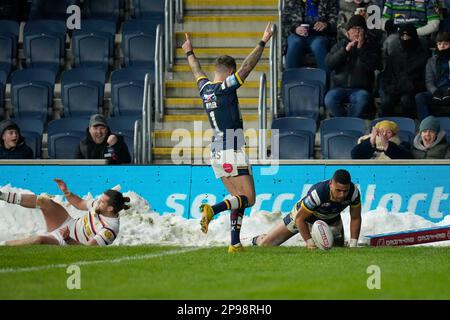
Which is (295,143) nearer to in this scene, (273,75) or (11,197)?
(273,75)

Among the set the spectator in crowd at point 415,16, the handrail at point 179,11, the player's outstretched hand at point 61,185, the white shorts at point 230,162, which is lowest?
the player's outstretched hand at point 61,185

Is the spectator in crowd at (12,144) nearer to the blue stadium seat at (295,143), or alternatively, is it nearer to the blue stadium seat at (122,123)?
the blue stadium seat at (122,123)

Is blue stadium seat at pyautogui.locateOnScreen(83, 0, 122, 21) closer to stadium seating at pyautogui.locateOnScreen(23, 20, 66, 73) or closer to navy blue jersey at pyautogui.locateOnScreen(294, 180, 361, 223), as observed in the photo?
stadium seating at pyautogui.locateOnScreen(23, 20, 66, 73)

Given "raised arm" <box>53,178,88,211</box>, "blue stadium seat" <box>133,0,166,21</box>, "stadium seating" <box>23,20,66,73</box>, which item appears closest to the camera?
"raised arm" <box>53,178,88,211</box>

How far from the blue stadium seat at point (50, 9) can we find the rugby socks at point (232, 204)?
33.4 feet

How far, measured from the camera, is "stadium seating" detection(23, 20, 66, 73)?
22.8 m

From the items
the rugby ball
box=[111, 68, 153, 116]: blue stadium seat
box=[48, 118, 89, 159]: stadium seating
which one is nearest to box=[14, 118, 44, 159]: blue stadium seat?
box=[48, 118, 89, 159]: stadium seating

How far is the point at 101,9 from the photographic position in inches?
949

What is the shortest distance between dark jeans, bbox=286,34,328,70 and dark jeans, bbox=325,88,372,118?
3.64 feet

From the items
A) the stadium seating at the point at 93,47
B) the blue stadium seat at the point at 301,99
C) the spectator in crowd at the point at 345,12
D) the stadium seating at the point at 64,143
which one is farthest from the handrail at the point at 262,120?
the stadium seating at the point at 93,47

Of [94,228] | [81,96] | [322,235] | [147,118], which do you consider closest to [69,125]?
[81,96]

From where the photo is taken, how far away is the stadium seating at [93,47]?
888 inches

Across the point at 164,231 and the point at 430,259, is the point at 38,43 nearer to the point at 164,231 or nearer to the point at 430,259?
the point at 164,231

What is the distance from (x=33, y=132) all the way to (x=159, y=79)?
226 centimetres
